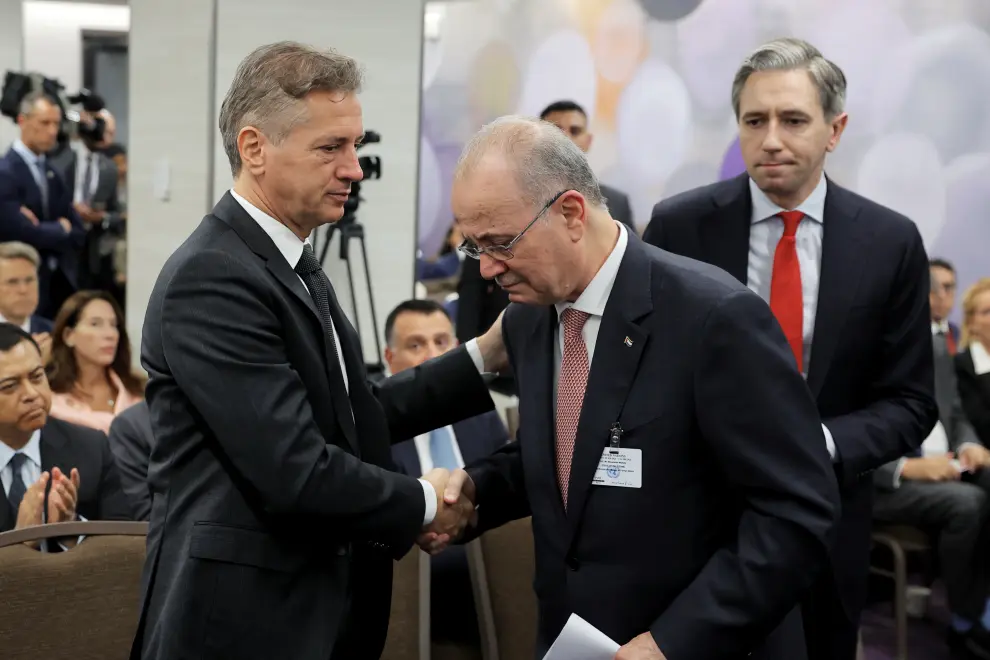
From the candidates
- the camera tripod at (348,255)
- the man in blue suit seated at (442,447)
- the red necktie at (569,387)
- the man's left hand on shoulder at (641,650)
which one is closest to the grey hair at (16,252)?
the camera tripod at (348,255)

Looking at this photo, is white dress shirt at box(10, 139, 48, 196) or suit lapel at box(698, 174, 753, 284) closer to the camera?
suit lapel at box(698, 174, 753, 284)

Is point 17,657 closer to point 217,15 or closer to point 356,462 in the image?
point 356,462

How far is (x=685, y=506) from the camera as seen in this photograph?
1.62m

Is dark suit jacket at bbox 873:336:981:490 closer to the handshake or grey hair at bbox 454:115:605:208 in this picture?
the handshake

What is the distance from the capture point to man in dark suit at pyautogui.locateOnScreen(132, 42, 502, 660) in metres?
1.63

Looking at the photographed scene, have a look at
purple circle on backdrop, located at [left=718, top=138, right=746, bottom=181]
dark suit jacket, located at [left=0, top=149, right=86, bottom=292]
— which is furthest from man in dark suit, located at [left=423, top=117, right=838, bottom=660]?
dark suit jacket, located at [left=0, top=149, right=86, bottom=292]

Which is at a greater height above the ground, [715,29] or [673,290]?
[715,29]

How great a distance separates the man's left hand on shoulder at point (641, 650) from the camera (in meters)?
1.59

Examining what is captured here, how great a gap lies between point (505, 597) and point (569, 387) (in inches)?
46.6

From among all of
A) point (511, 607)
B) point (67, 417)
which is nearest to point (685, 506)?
point (511, 607)

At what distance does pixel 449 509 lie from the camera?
1980 mm

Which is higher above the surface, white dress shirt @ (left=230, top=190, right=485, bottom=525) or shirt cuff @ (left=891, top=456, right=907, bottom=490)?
white dress shirt @ (left=230, top=190, right=485, bottom=525)

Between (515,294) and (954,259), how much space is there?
17.2 ft

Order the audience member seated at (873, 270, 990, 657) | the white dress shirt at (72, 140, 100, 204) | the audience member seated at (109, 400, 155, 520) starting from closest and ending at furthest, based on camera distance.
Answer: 1. the audience member seated at (109, 400, 155, 520)
2. the audience member seated at (873, 270, 990, 657)
3. the white dress shirt at (72, 140, 100, 204)
